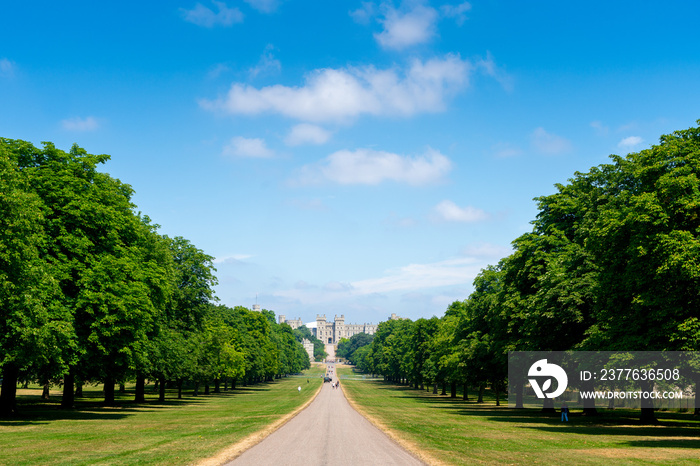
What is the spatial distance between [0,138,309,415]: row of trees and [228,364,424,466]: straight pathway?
518 inches

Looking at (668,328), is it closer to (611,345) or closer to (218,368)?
(611,345)

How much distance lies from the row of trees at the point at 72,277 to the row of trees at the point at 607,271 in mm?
28144

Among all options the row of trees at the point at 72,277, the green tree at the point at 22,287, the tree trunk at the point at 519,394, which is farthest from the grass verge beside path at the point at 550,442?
the green tree at the point at 22,287

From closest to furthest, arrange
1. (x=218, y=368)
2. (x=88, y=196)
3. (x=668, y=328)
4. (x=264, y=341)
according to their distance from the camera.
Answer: (x=668, y=328)
(x=88, y=196)
(x=218, y=368)
(x=264, y=341)

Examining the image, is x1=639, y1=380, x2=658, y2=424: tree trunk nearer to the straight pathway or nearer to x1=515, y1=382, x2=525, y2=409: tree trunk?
x1=515, y1=382, x2=525, y2=409: tree trunk

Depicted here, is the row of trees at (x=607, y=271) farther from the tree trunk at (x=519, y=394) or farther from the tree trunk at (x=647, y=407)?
the tree trunk at (x=519, y=394)

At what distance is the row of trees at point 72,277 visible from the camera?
2984cm

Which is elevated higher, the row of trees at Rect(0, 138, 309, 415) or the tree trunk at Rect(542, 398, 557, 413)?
the row of trees at Rect(0, 138, 309, 415)

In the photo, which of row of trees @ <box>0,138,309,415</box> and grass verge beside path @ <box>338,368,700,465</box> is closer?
grass verge beside path @ <box>338,368,700,465</box>

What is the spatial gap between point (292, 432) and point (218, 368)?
48573 mm

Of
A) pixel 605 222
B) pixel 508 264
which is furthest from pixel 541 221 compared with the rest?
pixel 605 222

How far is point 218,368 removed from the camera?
7575cm

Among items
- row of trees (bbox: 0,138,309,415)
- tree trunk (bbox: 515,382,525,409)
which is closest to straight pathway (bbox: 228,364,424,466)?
row of trees (bbox: 0,138,309,415)

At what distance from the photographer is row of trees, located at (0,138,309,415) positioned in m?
29.8
